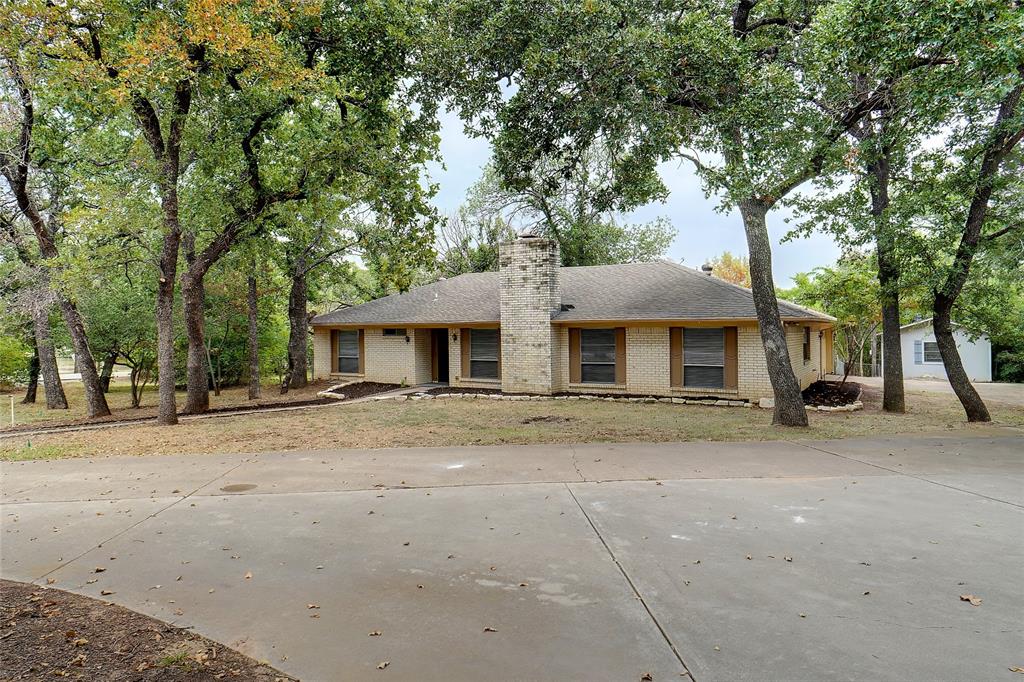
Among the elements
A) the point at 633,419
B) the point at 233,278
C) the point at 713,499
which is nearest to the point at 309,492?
the point at 713,499

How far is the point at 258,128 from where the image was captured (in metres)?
12.6

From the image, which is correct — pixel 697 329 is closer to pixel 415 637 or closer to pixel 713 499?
pixel 713 499

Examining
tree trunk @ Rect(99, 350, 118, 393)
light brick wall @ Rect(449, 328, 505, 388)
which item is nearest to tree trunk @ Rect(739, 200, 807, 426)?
light brick wall @ Rect(449, 328, 505, 388)

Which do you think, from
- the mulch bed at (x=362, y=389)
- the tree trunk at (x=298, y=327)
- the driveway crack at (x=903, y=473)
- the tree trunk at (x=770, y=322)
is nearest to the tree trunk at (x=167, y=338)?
the mulch bed at (x=362, y=389)

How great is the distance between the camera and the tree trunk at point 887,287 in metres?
12.5

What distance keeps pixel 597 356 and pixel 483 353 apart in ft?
12.7

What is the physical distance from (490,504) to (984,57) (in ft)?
26.0

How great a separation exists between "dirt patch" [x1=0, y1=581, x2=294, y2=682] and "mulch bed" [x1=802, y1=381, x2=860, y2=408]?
14.8m

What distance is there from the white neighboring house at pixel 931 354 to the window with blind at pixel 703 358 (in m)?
14.9

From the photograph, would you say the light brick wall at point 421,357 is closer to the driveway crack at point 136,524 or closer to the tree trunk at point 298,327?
the tree trunk at point 298,327

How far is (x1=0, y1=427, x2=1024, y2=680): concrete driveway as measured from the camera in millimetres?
3080

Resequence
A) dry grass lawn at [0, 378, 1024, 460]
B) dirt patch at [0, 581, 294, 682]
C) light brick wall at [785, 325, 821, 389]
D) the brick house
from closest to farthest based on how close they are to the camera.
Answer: dirt patch at [0, 581, 294, 682]
dry grass lawn at [0, 378, 1024, 460]
the brick house
light brick wall at [785, 325, 821, 389]

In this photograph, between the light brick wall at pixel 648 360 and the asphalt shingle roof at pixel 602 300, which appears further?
the light brick wall at pixel 648 360

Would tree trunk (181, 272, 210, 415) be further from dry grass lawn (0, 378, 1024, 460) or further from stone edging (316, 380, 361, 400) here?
stone edging (316, 380, 361, 400)
